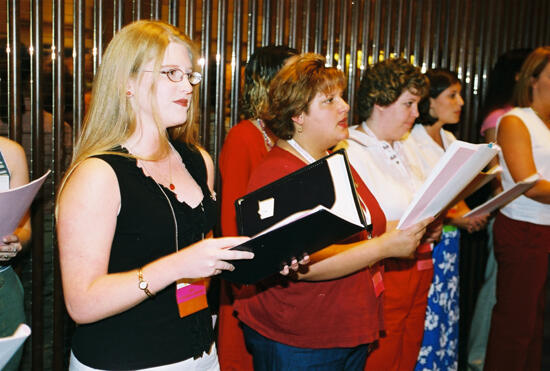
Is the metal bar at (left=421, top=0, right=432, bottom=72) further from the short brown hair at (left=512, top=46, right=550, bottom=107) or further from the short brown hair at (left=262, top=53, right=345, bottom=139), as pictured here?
the short brown hair at (left=262, top=53, right=345, bottom=139)

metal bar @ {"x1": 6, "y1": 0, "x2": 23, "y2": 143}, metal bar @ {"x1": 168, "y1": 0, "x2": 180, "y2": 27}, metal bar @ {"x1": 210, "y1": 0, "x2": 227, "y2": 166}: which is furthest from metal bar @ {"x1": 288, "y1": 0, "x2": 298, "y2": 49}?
metal bar @ {"x1": 6, "y1": 0, "x2": 23, "y2": 143}

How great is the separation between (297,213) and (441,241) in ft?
6.24

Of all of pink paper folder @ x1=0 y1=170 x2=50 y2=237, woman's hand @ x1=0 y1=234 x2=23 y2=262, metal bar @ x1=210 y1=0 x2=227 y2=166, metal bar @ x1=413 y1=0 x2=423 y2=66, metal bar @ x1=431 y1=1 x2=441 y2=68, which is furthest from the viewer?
metal bar @ x1=431 y1=1 x2=441 y2=68

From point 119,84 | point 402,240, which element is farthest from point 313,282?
point 119,84

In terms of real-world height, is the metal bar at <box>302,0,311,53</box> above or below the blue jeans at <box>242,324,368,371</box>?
above

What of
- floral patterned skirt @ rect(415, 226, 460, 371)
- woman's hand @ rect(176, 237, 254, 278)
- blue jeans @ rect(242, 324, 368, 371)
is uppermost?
woman's hand @ rect(176, 237, 254, 278)

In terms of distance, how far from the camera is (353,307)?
214 cm

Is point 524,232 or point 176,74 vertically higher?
point 176,74

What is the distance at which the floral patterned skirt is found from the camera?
3.22 metres

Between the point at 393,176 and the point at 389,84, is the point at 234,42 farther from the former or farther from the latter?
the point at 393,176

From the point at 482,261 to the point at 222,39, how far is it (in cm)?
262

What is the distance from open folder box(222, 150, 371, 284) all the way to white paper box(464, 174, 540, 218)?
1455 mm

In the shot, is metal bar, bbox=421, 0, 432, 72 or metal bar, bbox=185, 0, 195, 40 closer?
metal bar, bbox=185, 0, 195, 40

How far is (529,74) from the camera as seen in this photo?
3570 mm
